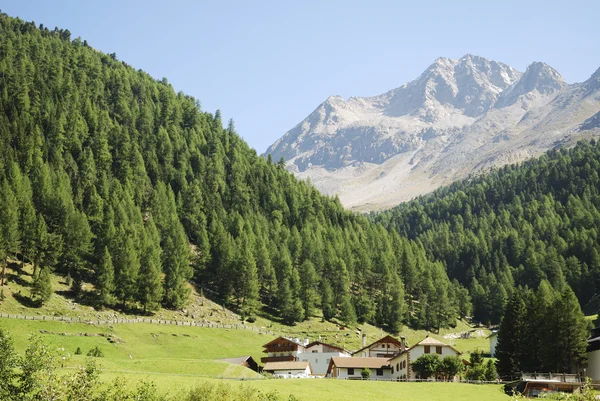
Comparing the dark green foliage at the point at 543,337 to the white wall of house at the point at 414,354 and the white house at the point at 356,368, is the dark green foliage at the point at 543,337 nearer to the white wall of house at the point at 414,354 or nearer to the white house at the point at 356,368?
the white wall of house at the point at 414,354

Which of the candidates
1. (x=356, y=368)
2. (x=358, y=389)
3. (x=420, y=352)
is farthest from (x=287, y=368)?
(x=358, y=389)

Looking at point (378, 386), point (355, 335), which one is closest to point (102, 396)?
point (378, 386)

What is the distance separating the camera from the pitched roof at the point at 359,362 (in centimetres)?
10719

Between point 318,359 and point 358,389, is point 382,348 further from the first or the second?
point 358,389

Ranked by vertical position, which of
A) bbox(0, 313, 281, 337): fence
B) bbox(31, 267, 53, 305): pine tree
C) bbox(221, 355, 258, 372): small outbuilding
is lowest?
bbox(221, 355, 258, 372): small outbuilding

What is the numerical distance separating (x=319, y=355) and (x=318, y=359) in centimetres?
89

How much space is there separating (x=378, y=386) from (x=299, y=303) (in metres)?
85.7

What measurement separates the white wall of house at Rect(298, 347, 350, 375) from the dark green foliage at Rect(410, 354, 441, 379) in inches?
1065

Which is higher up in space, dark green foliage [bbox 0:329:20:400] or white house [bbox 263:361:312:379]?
dark green foliage [bbox 0:329:20:400]

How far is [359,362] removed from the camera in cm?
10900

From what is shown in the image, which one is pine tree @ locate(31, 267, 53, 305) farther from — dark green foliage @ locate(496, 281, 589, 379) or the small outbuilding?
dark green foliage @ locate(496, 281, 589, 379)

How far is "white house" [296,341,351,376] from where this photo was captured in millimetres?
119750

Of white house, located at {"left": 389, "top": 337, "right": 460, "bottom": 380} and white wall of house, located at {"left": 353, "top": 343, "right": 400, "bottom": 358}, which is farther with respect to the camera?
white wall of house, located at {"left": 353, "top": 343, "right": 400, "bottom": 358}

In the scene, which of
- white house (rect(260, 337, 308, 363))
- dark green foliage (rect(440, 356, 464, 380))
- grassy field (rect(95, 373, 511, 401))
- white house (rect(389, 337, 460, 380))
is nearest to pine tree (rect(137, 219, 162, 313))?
white house (rect(260, 337, 308, 363))
